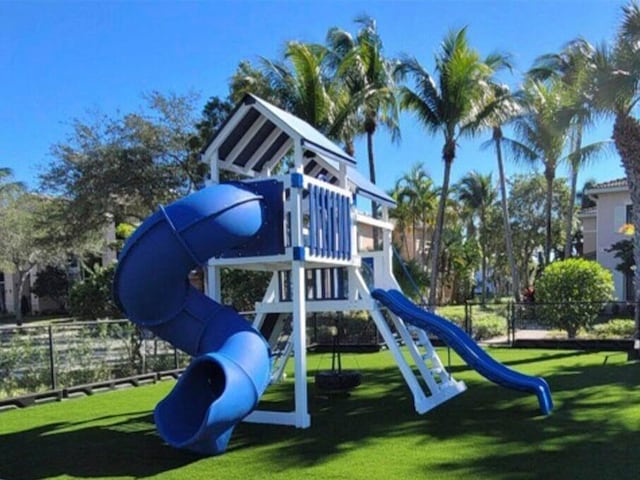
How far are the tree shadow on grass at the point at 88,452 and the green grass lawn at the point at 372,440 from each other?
0.01m

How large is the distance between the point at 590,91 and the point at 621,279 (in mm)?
17141

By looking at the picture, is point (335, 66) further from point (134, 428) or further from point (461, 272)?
point (461, 272)

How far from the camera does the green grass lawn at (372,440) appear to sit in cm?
589

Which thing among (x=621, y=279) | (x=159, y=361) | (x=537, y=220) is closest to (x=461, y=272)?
(x=537, y=220)

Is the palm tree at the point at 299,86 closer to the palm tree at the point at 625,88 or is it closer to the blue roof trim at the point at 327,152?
the palm tree at the point at 625,88

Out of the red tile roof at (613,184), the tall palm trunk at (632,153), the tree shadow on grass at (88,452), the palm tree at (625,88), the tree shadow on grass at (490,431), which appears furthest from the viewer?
the red tile roof at (613,184)

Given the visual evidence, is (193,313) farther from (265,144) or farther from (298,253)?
(265,144)

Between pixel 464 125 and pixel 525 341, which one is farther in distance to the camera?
pixel 464 125

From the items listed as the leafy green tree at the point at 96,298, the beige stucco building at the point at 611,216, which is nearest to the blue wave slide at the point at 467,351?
the leafy green tree at the point at 96,298

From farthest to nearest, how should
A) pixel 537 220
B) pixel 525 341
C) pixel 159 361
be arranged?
pixel 537 220 < pixel 525 341 < pixel 159 361

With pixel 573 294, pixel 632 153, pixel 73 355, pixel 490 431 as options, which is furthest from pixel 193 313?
pixel 573 294

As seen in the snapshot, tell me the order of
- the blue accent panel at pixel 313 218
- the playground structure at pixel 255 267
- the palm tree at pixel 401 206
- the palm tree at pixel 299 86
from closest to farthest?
the playground structure at pixel 255 267 → the blue accent panel at pixel 313 218 → the palm tree at pixel 299 86 → the palm tree at pixel 401 206

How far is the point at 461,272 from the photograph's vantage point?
4538 centimetres

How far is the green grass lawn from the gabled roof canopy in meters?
3.64
